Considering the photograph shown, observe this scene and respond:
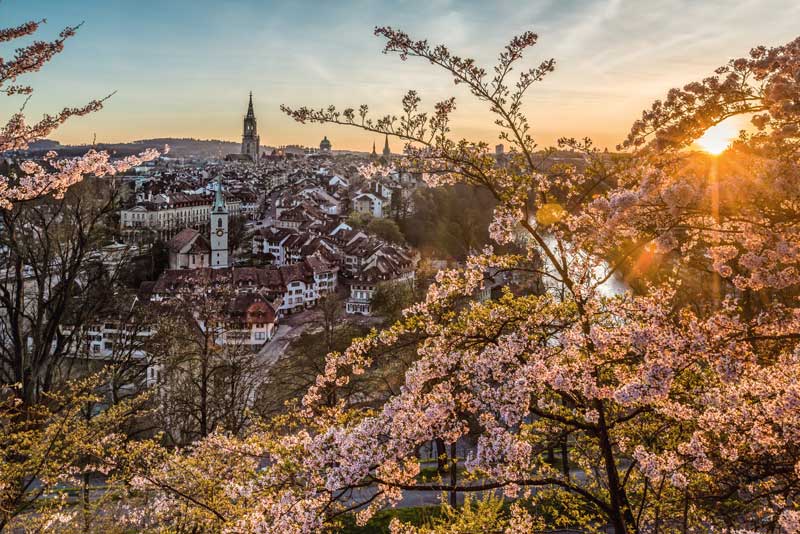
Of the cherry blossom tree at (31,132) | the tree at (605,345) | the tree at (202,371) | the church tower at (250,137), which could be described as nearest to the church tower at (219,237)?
the tree at (202,371)

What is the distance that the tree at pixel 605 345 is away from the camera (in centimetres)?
377

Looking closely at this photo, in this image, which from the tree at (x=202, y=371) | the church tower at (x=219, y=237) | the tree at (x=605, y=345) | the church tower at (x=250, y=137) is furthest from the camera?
the church tower at (x=250, y=137)

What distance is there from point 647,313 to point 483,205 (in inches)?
1878

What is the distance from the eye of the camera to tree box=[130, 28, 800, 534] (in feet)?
12.4

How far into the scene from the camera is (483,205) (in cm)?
5159

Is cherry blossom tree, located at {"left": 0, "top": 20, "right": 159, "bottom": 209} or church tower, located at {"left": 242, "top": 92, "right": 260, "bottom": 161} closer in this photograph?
cherry blossom tree, located at {"left": 0, "top": 20, "right": 159, "bottom": 209}

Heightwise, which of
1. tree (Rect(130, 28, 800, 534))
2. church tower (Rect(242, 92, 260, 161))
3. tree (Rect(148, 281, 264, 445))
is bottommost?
tree (Rect(148, 281, 264, 445))

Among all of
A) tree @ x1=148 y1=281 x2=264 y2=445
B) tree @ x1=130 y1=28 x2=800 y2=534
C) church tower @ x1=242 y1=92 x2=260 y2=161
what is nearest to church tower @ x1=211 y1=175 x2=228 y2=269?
tree @ x1=148 y1=281 x2=264 y2=445

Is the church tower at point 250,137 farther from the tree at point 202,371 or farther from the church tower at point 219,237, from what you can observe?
the tree at point 202,371

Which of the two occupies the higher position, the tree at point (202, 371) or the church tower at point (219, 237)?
the church tower at point (219, 237)

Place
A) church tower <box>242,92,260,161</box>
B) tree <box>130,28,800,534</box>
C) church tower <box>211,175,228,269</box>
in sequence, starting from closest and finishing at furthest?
tree <box>130,28,800,534</box>
church tower <box>211,175,228,269</box>
church tower <box>242,92,260,161</box>

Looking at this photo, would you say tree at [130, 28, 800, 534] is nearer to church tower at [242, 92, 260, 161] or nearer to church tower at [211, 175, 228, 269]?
church tower at [211, 175, 228, 269]

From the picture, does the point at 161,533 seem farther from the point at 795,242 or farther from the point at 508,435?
the point at 795,242

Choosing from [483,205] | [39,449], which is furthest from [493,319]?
[483,205]
